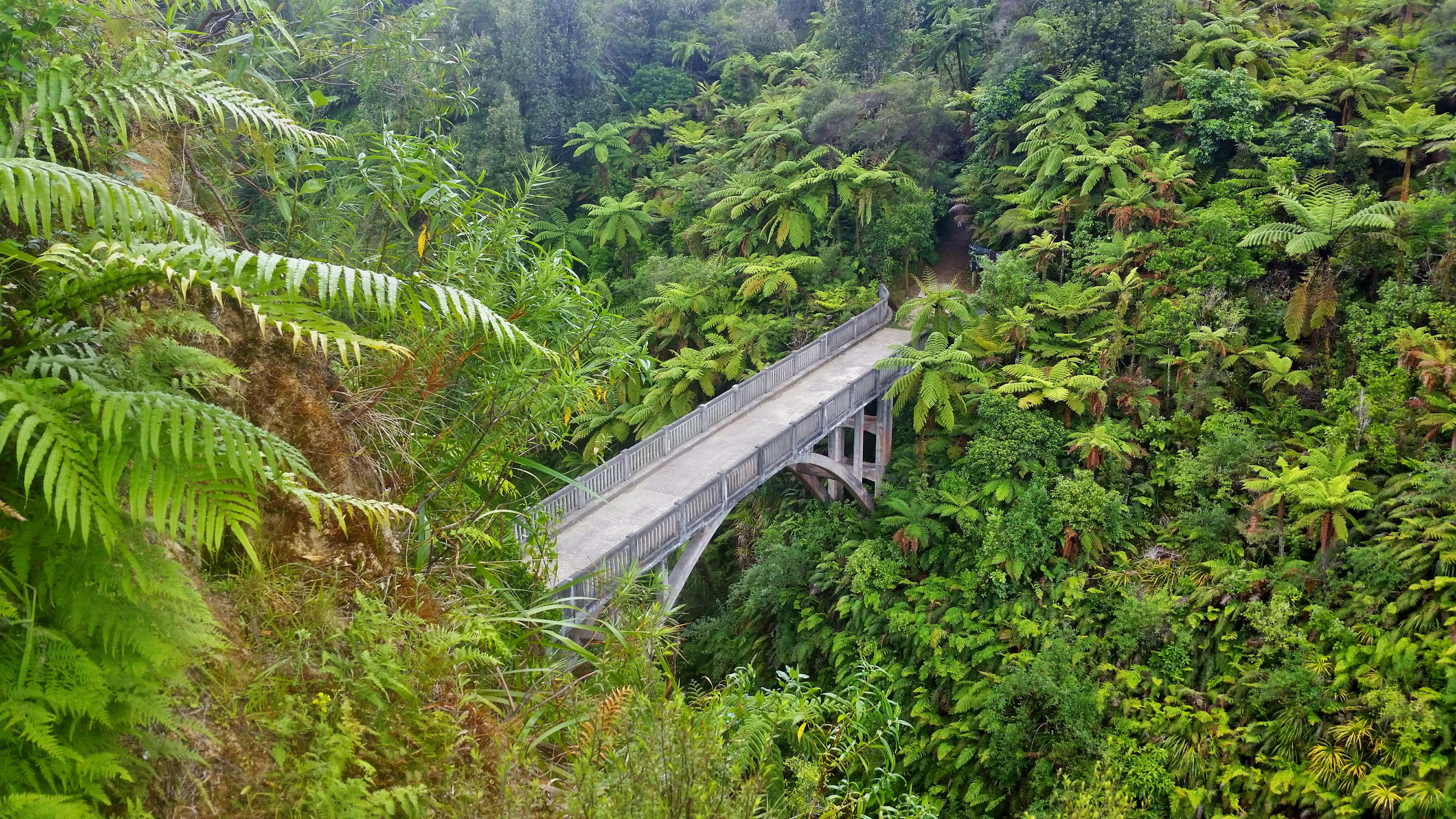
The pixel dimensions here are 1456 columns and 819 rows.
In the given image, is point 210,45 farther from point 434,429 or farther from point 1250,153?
point 1250,153

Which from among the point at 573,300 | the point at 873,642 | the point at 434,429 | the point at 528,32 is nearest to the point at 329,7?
the point at 573,300

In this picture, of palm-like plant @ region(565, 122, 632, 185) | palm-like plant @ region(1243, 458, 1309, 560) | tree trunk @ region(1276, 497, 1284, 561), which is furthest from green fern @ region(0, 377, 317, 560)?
palm-like plant @ region(565, 122, 632, 185)

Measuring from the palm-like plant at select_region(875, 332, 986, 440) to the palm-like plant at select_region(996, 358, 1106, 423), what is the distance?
654 millimetres

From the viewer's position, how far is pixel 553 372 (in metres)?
4.93

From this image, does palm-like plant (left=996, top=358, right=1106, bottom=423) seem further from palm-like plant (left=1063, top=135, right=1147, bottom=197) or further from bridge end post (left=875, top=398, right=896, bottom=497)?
palm-like plant (left=1063, top=135, right=1147, bottom=197)

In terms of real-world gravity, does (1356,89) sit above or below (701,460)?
above

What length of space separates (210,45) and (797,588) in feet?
44.4

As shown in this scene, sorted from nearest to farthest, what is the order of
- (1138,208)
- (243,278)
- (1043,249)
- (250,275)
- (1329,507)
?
(243,278)
(250,275)
(1329,507)
(1138,208)
(1043,249)

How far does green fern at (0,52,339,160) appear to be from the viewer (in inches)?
110

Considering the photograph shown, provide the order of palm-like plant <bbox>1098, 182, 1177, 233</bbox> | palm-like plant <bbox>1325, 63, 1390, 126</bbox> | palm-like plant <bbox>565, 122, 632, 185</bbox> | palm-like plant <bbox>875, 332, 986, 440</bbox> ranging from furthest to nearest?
1. palm-like plant <bbox>565, 122, 632, 185</bbox>
2. palm-like plant <bbox>1325, 63, 1390, 126</bbox>
3. palm-like plant <bbox>1098, 182, 1177, 233</bbox>
4. palm-like plant <bbox>875, 332, 986, 440</bbox>

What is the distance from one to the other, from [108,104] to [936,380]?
13.9 meters

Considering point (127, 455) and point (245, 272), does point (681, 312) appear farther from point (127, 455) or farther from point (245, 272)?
point (127, 455)

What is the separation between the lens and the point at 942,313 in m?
17.5

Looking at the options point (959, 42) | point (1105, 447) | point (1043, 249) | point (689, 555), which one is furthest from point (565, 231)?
point (1105, 447)
